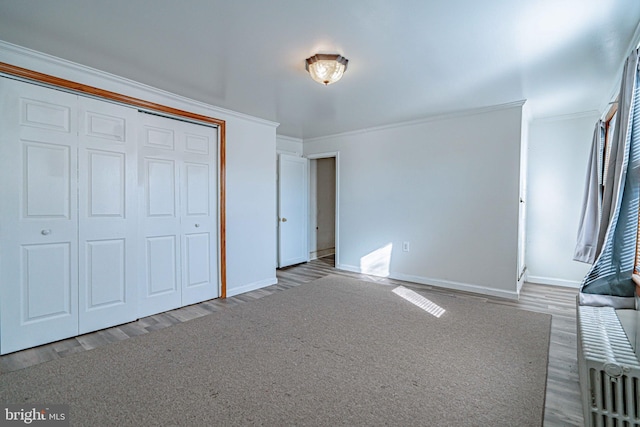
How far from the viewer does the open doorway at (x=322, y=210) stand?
20.2 ft

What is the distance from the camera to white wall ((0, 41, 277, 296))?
3805 mm

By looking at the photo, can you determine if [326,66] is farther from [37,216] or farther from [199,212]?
[37,216]

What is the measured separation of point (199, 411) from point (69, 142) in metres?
2.46

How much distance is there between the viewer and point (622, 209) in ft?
5.98

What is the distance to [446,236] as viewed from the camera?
161 inches

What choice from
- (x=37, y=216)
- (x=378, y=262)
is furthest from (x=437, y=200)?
(x=37, y=216)

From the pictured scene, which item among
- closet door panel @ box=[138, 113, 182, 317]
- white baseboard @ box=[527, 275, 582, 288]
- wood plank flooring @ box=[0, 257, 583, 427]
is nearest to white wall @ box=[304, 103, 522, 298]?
wood plank flooring @ box=[0, 257, 583, 427]

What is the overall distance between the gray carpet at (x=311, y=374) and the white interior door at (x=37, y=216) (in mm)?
488

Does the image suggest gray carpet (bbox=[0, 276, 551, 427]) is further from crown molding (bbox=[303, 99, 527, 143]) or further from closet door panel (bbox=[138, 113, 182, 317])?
crown molding (bbox=[303, 99, 527, 143])

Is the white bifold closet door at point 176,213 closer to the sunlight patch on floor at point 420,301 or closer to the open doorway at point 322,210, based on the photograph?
the sunlight patch on floor at point 420,301

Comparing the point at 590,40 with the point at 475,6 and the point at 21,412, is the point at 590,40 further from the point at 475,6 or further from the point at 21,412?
the point at 21,412

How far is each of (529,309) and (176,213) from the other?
162 inches

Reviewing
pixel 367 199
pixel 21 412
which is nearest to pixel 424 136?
pixel 367 199

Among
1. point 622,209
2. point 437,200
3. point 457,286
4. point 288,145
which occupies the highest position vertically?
point 288,145
